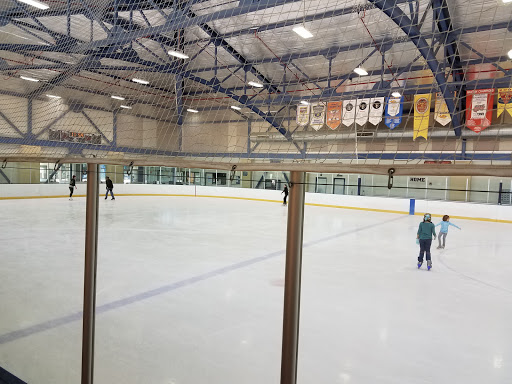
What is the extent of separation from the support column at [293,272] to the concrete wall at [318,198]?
12.7 metres

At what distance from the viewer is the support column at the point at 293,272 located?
1482 millimetres

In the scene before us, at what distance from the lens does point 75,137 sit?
59.2ft

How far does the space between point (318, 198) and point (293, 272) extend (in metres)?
15.4

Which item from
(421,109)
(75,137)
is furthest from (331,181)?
(75,137)

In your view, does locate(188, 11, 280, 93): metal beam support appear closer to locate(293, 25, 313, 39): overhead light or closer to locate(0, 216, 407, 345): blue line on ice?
locate(293, 25, 313, 39): overhead light

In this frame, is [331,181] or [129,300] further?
[331,181]

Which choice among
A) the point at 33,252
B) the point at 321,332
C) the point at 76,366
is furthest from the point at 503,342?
the point at 33,252

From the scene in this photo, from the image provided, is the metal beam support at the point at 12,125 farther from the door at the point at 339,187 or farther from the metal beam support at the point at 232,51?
the door at the point at 339,187

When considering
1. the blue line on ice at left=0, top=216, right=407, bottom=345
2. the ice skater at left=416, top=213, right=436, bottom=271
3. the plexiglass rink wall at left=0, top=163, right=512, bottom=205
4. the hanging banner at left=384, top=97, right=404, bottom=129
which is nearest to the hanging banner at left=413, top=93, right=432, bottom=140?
the hanging banner at left=384, top=97, right=404, bottom=129

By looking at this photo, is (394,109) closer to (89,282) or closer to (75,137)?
(89,282)

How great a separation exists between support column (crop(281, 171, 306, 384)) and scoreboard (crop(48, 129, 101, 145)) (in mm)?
16816

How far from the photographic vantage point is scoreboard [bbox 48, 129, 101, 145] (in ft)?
54.9

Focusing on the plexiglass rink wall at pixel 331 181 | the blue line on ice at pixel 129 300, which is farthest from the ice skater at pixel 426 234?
the plexiglass rink wall at pixel 331 181

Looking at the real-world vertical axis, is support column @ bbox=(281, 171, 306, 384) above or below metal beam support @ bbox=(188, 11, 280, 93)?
below
